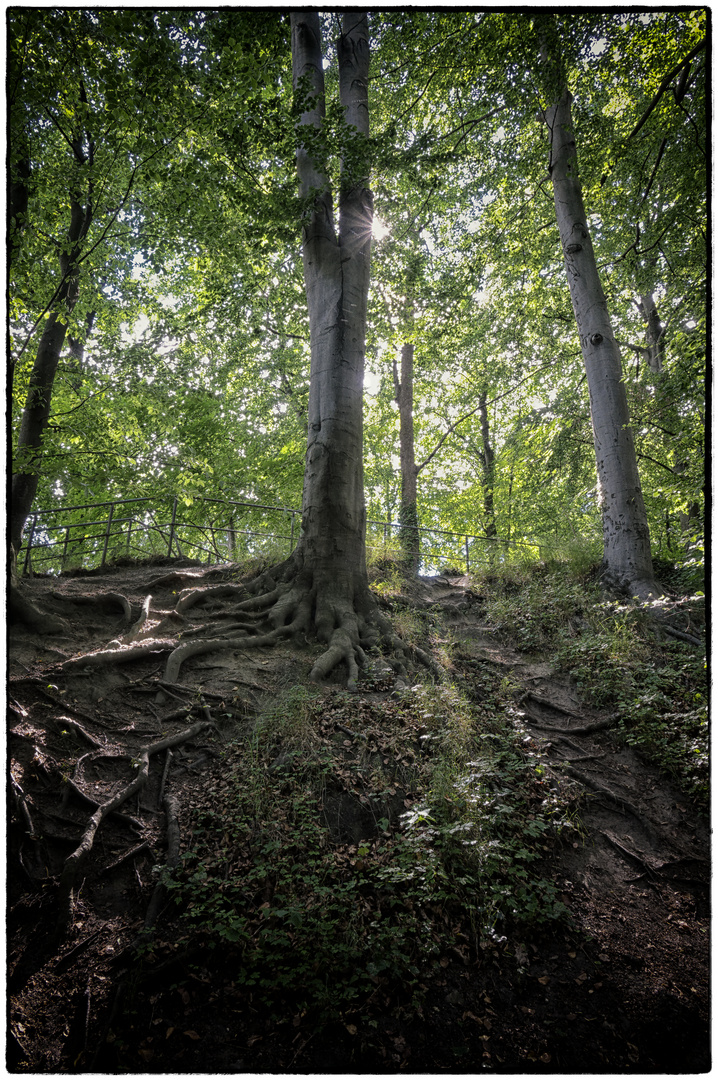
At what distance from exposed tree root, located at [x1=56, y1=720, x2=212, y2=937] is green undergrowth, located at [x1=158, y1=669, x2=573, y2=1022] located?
45 centimetres

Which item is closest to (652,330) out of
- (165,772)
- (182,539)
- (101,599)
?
(182,539)


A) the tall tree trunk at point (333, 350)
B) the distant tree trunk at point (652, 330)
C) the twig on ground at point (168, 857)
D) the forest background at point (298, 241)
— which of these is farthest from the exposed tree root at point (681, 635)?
the distant tree trunk at point (652, 330)

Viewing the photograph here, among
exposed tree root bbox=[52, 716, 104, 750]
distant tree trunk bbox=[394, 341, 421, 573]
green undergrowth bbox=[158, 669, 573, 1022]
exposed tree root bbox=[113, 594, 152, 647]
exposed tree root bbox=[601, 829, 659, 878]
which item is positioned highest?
distant tree trunk bbox=[394, 341, 421, 573]

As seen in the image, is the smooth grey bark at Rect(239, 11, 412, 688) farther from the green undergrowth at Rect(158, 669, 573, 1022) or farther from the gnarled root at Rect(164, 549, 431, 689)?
the green undergrowth at Rect(158, 669, 573, 1022)

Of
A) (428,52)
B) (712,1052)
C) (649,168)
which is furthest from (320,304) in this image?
(712,1052)

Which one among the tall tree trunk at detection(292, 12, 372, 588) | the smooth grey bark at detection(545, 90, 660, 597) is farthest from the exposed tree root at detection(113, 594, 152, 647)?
the smooth grey bark at detection(545, 90, 660, 597)

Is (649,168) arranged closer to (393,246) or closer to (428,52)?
(428,52)

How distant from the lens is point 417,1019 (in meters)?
2.39

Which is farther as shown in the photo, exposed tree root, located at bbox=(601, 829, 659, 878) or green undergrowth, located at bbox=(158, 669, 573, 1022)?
exposed tree root, located at bbox=(601, 829, 659, 878)

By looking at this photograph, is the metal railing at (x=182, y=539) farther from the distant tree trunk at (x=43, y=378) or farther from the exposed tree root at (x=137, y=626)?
the exposed tree root at (x=137, y=626)

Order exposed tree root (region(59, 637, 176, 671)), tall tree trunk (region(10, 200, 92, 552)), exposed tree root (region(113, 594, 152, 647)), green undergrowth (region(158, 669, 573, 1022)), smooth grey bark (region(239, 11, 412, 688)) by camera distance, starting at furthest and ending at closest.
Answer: tall tree trunk (region(10, 200, 92, 552)) < smooth grey bark (region(239, 11, 412, 688)) < exposed tree root (region(113, 594, 152, 647)) < exposed tree root (region(59, 637, 176, 671)) < green undergrowth (region(158, 669, 573, 1022))

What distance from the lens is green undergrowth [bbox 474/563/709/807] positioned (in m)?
4.64

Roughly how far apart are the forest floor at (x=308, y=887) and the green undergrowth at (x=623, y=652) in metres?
0.26

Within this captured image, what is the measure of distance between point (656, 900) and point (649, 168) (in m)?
10.0
